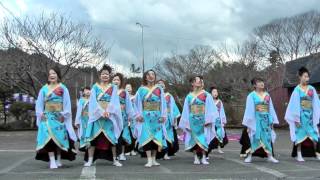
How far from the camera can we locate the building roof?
110 ft

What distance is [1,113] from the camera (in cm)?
4122

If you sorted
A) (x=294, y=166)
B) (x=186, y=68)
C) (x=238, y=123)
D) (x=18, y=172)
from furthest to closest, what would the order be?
(x=186, y=68) < (x=238, y=123) < (x=294, y=166) < (x=18, y=172)

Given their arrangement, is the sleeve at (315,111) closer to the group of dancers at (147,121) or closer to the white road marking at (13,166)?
the group of dancers at (147,121)

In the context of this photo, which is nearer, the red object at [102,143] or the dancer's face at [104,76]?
the red object at [102,143]

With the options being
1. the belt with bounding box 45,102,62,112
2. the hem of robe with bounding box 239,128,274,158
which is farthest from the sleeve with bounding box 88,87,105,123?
the hem of robe with bounding box 239,128,274,158


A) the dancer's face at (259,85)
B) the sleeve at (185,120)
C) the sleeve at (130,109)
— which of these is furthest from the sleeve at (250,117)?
the sleeve at (130,109)

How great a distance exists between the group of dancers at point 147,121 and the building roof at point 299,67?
21082 mm

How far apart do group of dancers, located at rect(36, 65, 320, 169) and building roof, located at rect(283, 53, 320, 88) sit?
21082 mm

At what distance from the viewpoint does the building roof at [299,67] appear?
3354cm

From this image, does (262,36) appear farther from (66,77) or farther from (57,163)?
(57,163)

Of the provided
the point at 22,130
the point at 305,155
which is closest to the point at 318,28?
the point at 22,130

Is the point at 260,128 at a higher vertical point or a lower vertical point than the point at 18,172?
higher

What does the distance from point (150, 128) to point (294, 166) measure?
306 cm

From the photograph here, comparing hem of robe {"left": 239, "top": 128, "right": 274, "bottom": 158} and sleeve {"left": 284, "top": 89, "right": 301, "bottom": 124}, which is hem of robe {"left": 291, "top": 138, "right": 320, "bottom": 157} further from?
hem of robe {"left": 239, "top": 128, "right": 274, "bottom": 158}
